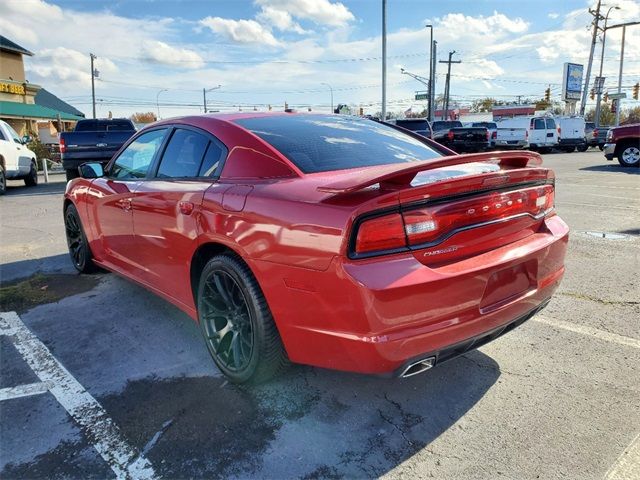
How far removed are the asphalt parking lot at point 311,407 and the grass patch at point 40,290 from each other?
283 millimetres

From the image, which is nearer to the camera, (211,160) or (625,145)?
(211,160)

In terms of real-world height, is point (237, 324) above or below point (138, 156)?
below

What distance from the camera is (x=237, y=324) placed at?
287cm

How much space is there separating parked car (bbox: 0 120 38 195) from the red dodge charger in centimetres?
1125

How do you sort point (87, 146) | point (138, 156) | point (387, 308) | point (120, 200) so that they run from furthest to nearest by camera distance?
point (87, 146) < point (138, 156) < point (120, 200) < point (387, 308)

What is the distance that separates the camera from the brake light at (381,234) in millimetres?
2172

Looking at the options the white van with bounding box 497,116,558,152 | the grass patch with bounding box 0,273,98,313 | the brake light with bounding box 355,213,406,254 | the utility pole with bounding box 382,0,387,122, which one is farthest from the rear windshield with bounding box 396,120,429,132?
the brake light with bounding box 355,213,406,254

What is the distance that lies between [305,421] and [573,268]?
12.0 ft

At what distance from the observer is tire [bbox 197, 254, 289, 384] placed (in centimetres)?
261

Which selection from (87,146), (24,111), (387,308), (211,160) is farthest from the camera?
(24,111)

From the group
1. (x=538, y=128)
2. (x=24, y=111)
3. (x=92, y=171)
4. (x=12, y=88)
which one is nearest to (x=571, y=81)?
(x=538, y=128)

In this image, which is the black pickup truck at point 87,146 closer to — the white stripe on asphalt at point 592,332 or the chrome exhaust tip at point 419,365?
the white stripe on asphalt at point 592,332

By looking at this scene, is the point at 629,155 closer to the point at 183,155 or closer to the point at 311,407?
the point at 183,155

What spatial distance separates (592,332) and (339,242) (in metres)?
2.34
